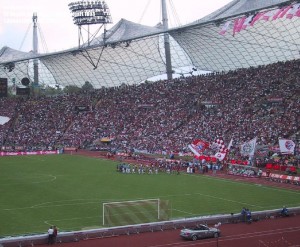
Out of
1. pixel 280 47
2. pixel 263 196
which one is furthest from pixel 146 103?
pixel 263 196

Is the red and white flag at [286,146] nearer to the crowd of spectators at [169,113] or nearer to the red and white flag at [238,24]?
the crowd of spectators at [169,113]

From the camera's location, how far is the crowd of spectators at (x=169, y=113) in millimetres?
58625

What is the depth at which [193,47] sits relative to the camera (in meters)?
84.4

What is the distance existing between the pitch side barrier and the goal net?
1481mm

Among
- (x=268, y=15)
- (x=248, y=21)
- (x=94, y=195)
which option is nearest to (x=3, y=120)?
(x=248, y=21)

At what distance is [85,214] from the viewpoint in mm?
30406

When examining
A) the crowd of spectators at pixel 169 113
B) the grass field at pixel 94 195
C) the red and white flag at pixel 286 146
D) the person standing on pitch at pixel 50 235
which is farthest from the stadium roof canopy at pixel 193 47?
the person standing on pitch at pixel 50 235

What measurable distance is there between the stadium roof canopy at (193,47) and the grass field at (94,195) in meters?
24.1

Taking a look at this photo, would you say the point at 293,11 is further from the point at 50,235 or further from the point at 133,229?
the point at 50,235

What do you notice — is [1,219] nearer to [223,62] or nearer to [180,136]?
[180,136]

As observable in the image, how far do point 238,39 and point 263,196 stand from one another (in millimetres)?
45514

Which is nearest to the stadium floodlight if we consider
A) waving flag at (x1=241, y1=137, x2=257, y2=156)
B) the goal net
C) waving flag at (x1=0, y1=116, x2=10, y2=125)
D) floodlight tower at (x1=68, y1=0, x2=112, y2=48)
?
floodlight tower at (x1=68, y1=0, x2=112, y2=48)

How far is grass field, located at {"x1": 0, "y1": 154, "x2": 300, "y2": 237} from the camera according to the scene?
2909 centimetres

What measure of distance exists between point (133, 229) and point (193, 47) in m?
61.5
